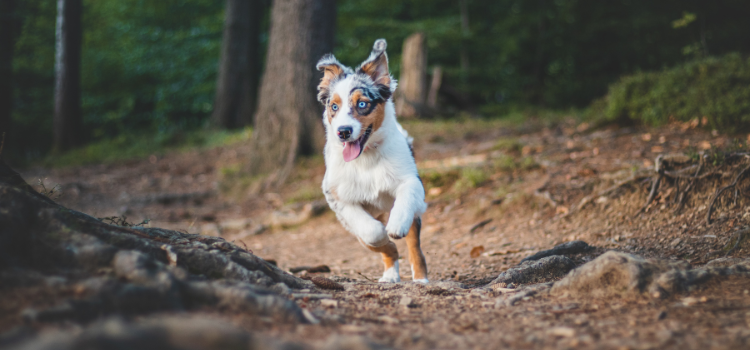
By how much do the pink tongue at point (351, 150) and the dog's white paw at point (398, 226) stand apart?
0.62 meters

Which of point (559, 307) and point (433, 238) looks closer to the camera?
point (559, 307)

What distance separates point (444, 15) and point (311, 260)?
1819 centimetres

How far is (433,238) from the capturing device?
22.3 feet

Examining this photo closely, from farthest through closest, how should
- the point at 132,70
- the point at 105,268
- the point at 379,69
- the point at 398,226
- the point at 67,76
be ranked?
1. the point at 132,70
2. the point at 67,76
3. the point at 379,69
4. the point at 398,226
5. the point at 105,268

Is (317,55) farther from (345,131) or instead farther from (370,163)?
(345,131)

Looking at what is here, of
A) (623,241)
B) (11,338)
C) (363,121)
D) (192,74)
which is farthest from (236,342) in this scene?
(192,74)

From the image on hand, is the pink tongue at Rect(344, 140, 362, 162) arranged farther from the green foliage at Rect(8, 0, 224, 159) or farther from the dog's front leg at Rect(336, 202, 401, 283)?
the green foliage at Rect(8, 0, 224, 159)

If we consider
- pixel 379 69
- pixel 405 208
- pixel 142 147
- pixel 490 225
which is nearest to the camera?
pixel 405 208

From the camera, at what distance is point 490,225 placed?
6.68 metres

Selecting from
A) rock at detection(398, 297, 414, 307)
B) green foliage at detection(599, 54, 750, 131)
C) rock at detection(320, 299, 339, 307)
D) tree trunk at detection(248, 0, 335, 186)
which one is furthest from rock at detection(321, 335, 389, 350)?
tree trunk at detection(248, 0, 335, 186)

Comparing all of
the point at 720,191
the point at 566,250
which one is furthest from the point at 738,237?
the point at 566,250

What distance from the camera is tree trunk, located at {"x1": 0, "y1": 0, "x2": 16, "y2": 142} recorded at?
60.4 ft

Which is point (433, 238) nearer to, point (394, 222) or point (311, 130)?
point (394, 222)

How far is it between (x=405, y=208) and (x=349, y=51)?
56.7ft
